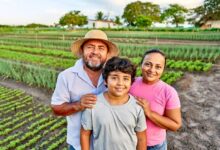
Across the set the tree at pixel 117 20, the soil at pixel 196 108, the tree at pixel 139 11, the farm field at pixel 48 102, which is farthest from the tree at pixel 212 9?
the soil at pixel 196 108

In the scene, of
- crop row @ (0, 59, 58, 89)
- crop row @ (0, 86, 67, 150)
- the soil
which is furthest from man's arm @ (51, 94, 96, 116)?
crop row @ (0, 59, 58, 89)

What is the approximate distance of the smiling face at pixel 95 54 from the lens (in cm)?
203

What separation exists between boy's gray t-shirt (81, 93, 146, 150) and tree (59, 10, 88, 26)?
5066 cm

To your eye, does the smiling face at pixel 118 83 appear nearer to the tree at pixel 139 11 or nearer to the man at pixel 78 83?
the man at pixel 78 83

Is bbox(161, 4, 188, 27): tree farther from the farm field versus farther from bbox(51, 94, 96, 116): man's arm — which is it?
bbox(51, 94, 96, 116): man's arm

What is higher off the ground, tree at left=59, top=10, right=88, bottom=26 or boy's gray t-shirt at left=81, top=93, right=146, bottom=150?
tree at left=59, top=10, right=88, bottom=26

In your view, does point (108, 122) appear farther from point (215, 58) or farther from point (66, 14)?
point (66, 14)

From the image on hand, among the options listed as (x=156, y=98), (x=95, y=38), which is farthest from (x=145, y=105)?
(x=95, y=38)

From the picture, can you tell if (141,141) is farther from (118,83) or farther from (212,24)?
(212,24)

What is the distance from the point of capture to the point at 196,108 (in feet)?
19.1

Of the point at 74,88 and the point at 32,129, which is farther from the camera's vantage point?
the point at 32,129

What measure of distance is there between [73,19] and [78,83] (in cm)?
5079

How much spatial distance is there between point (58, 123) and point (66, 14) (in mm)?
49646

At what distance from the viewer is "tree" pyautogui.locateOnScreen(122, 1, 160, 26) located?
54469 mm
